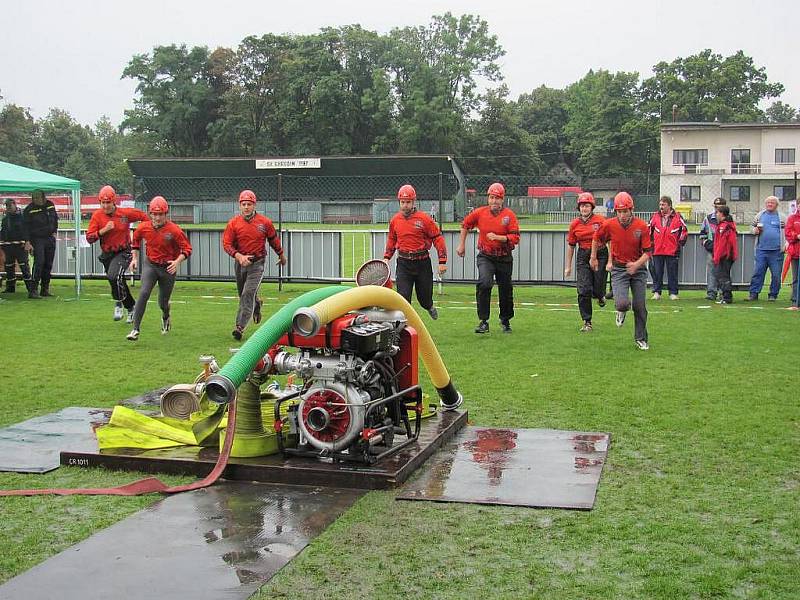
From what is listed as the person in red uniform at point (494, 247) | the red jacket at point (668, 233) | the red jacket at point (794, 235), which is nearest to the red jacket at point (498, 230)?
the person in red uniform at point (494, 247)

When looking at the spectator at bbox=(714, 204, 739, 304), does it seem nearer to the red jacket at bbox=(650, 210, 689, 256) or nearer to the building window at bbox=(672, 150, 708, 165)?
the red jacket at bbox=(650, 210, 689, 256)

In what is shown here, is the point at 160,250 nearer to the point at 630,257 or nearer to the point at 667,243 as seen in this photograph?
the point at 630,257

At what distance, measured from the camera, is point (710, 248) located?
1939cm

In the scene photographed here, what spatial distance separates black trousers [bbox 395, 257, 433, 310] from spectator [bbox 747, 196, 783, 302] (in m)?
8.12

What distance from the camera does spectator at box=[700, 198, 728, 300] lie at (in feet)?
62.2

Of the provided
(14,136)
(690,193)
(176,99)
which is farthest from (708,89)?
(14,136)

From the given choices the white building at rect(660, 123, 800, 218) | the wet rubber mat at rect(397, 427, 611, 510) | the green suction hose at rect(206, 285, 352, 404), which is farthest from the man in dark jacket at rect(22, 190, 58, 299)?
the white building at rect(660, 123, 800, 218)

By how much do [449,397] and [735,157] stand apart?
202 ft

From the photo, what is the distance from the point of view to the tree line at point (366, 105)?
79.4 meters

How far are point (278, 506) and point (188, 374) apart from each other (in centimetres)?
498

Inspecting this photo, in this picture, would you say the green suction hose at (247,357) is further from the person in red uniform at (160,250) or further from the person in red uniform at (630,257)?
the person in red uniform at (160,250)

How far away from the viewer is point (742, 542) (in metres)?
5.19

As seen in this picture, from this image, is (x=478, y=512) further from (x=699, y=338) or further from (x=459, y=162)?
(x=459, y=162)

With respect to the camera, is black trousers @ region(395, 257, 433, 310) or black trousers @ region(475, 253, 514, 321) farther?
black trousers @ region(475, 253, 514, 321)
